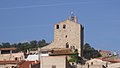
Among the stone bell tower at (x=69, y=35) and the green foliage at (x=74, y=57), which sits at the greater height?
the stone bell tower at (x=69, y=35)

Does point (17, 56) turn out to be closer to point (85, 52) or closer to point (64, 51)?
point (64, 51)

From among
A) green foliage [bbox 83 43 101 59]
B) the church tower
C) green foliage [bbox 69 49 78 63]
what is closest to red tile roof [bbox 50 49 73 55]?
green foliage [bbox 69 49 78 63]

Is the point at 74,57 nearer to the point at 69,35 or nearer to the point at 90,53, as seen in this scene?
the point at 69,35

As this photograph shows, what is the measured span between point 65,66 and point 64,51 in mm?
22614

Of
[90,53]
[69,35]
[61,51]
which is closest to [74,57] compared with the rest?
[61,51]

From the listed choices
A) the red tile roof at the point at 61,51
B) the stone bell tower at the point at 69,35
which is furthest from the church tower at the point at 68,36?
the red tile roof at the point at 61,51

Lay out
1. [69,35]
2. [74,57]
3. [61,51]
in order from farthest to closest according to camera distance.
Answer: [69,35] → [61,51] → [74,57]

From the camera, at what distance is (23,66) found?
67188mm

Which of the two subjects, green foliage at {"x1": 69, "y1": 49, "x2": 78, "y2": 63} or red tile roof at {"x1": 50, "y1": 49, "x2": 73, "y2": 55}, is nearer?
green foliage at {"x1": 69, "y1": 49, "x2": 78, "y2": 63}

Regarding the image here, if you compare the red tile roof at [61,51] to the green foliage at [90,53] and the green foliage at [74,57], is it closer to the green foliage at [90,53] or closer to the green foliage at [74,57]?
the green foliage at [74,57]

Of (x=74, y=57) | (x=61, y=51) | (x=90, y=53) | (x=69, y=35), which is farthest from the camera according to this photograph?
(x=90, y=53)

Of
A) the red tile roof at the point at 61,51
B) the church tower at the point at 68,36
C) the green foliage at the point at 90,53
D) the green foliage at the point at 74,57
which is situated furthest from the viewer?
the green foliage at the point at 90,53

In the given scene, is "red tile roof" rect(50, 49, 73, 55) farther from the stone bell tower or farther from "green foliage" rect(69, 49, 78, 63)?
the stone bell tower

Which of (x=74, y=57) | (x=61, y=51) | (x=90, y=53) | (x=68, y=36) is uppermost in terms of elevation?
(x=68, y=36)
